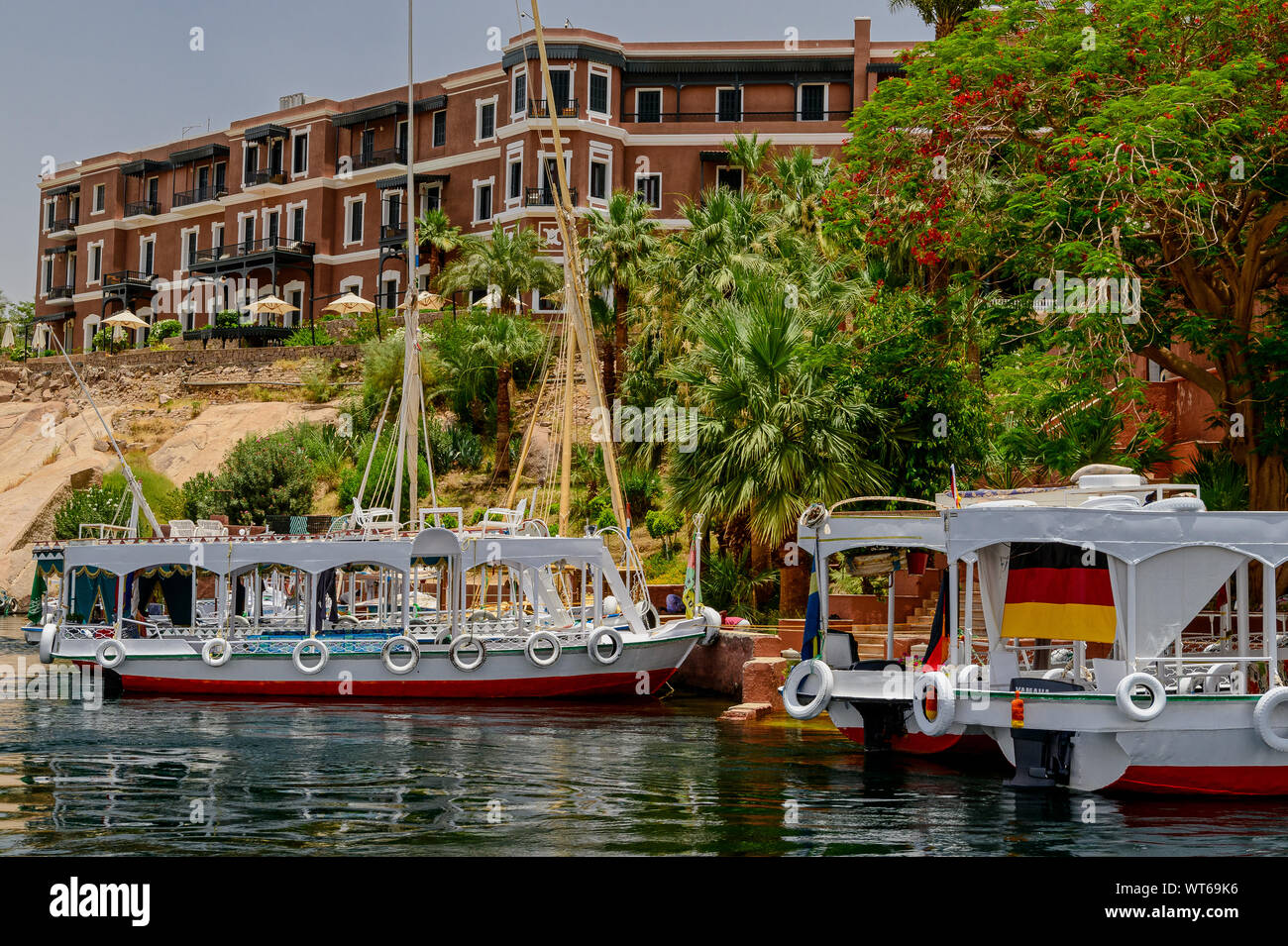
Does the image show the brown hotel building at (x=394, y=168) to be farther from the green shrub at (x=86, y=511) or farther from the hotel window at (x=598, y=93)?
the green shrub at (x=86, y=511)

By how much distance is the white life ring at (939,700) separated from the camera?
1606 cm

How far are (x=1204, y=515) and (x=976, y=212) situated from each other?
31.8 ft

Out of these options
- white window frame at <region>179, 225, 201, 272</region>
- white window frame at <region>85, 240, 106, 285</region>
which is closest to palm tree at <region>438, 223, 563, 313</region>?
white window frame at <region>179, 225, 201, 272</region>

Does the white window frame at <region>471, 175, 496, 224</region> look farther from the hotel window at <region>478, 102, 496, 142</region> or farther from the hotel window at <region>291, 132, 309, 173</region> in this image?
the hotel window at <region>291, 132, 309, 173</region>

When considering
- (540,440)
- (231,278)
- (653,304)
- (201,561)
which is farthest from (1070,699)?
(231,278)

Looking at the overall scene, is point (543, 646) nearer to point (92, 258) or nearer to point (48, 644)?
point (48, 644)

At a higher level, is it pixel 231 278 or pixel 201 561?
pixel 231 278

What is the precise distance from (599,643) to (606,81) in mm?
37101

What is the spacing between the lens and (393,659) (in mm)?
26547

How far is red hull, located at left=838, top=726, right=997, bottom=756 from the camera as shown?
1880 centimetres

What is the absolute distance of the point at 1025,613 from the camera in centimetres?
1677

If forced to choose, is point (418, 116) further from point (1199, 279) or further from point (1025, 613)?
point (1025, 613)

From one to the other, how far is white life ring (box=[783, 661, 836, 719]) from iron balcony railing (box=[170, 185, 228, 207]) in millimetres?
61038

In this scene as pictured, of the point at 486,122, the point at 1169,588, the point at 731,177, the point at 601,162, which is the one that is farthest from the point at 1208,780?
the point at 486,122
